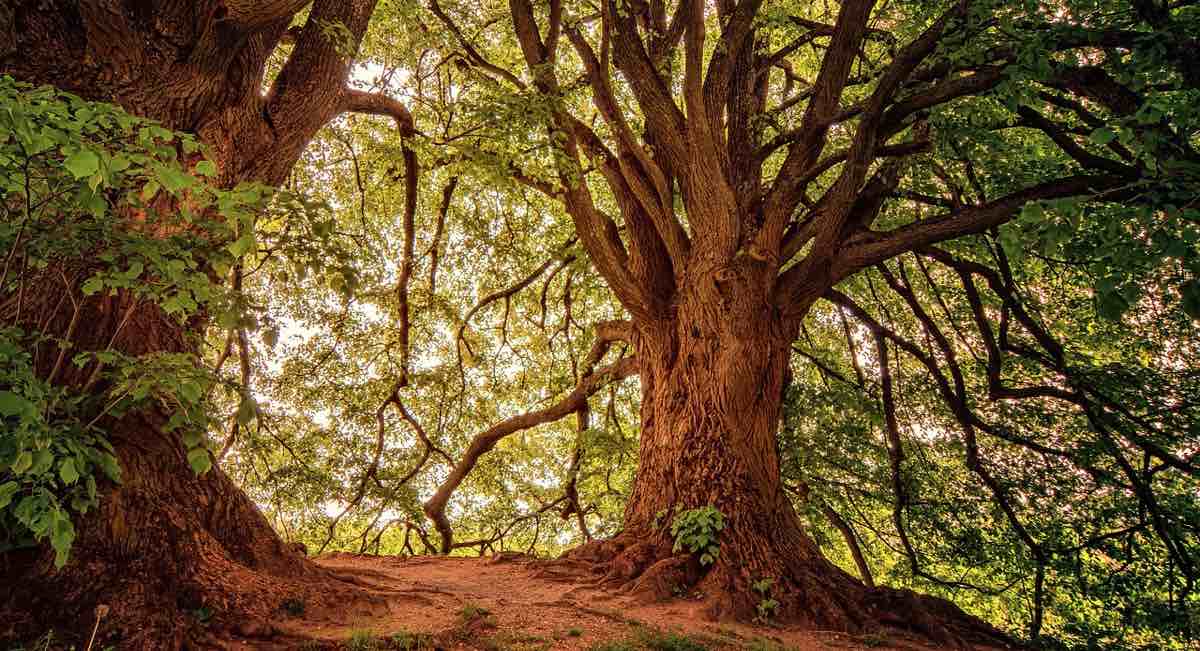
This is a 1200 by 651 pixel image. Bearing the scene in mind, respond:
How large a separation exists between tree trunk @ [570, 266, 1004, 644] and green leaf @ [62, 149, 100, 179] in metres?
4.63

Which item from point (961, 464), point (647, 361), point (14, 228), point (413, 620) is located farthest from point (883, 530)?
point (14, 228)

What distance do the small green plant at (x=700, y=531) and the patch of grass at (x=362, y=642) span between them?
2.76 metres

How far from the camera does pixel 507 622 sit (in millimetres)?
4270

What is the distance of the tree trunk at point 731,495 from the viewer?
515 cm

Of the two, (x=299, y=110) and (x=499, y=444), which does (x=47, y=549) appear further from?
(x=499, y=444)

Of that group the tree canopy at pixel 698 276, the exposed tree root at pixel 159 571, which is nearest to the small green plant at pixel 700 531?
the tree canopy at pixel 698 276

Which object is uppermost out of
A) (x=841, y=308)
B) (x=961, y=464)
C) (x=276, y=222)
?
(x=841, y=308)

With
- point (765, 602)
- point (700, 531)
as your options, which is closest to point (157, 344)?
point (700, 531)

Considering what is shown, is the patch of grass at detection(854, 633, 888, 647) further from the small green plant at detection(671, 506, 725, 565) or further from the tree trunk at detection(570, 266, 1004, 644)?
the small green plant at detection(671, 506, 725, 565)

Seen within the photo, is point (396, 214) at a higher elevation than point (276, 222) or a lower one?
higher

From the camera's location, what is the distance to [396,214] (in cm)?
1069

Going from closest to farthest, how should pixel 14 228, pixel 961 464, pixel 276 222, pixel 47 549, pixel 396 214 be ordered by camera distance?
pixel 14 228, pixel 276 222, pixel 47 549, pixel 961 464, pixel 396 214

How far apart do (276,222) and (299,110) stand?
2.83m

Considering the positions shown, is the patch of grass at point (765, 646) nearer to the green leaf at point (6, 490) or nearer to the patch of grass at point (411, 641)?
the patch of grass at point (411, 641)
